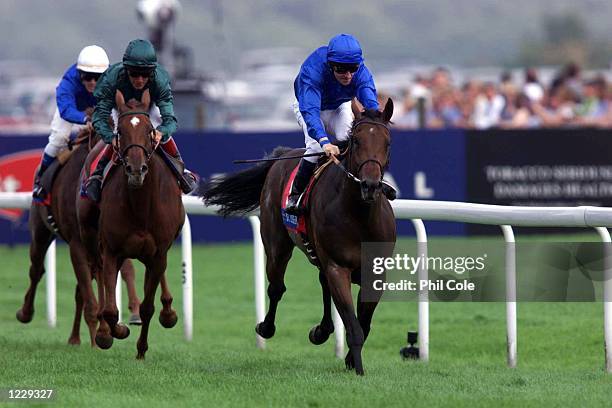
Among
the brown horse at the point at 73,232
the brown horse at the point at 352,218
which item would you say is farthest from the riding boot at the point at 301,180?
the brown horse at the point at 73,232

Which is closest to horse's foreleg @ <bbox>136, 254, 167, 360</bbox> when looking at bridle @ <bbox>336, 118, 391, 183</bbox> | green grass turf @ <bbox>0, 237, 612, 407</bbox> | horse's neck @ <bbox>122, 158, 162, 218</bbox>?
green grass turf @ <bbox>0, 237, 612, 407</bbox>

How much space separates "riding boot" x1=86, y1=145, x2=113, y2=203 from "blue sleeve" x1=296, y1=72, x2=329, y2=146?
144 cm

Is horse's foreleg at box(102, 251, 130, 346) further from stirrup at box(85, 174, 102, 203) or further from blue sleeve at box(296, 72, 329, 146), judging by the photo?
blue sleeve at box(296, 72, 329, 146)

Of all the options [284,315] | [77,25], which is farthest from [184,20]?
[284,315]

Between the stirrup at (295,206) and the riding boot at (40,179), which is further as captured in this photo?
the riding boot at (40,179)

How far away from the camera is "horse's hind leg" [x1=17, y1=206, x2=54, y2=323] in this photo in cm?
1034

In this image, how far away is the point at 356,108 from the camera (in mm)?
7652

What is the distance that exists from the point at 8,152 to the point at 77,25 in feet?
147

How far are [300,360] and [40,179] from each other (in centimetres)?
277

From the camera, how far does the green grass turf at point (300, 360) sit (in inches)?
268

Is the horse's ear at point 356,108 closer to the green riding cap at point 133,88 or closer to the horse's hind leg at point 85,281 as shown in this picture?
the green riding cap at point 133,88

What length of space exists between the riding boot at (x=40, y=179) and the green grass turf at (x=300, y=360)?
1.04m

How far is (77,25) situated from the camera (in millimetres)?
60094

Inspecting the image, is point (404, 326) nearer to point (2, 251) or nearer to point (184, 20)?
point (2, 251)
